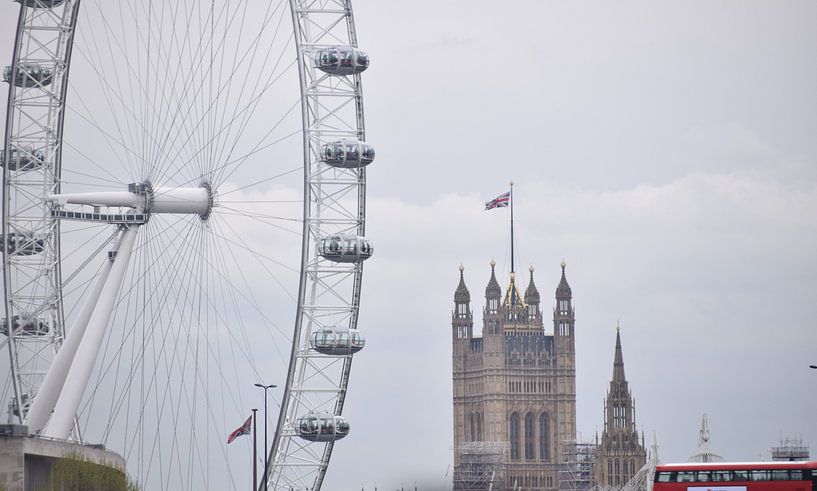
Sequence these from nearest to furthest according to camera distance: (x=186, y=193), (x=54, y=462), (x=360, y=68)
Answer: (x=54, y=462) < (x=186, y=193) < (x=360, y=68)

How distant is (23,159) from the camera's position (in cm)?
9406

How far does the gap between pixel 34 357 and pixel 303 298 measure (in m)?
14.4

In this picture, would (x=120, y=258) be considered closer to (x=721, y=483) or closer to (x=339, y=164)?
(x=339, y=164)

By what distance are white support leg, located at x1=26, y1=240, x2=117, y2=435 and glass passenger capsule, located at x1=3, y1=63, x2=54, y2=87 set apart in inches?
413

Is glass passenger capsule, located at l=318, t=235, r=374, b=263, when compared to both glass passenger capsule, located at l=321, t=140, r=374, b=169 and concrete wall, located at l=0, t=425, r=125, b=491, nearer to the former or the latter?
glass passenger capsule, located at l=321, t=140, r=374, b=169

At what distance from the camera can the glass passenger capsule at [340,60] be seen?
90.9 m

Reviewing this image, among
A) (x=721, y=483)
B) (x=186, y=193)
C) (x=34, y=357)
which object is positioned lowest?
(x=721, y=483)

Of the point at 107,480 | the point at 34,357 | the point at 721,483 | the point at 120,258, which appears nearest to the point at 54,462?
the point at 107,480

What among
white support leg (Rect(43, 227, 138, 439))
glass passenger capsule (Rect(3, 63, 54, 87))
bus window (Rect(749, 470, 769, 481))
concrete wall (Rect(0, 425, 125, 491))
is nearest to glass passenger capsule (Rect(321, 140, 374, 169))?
white support leg (Rect(43, 227, 138, 439))

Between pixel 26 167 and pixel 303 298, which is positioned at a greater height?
pixel 26 167

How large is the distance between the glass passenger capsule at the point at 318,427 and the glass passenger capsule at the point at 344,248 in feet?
22.9

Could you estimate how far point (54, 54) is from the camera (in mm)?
93625

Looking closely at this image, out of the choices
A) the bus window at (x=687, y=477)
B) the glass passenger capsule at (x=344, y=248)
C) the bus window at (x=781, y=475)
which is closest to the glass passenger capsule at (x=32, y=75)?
the glass passenger capsule at (x=344, y=248)

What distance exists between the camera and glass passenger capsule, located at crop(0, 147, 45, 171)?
307 feet
